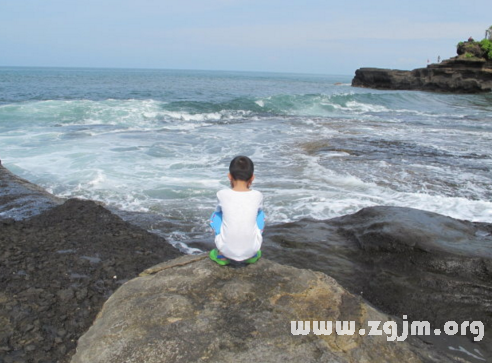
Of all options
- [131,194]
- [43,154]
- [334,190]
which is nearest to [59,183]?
[131,194]

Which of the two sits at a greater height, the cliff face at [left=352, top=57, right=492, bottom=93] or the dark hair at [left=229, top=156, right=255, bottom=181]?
the cliff face at [left=352, top=57, right=492, bottom=93]

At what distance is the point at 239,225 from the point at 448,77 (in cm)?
4776

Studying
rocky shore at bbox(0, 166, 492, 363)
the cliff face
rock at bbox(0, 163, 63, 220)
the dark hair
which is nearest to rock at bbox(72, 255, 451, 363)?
rocky shore at bbox(0, 166, 492, 363)

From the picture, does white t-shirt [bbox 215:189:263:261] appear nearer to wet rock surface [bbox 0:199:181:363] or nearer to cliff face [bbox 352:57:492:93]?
wet rock surface [bbox 0:199:181:363]

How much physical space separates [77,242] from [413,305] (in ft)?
11.2

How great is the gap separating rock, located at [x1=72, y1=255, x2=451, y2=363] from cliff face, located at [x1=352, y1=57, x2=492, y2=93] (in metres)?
46.5

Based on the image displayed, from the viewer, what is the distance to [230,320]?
2.36 m

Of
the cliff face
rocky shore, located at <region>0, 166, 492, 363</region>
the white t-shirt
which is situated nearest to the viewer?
rocky shore, located at <region>0, 166, 492, 363</region>

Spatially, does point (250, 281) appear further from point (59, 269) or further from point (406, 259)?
point (406, 259)

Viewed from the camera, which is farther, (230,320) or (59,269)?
(59,269)

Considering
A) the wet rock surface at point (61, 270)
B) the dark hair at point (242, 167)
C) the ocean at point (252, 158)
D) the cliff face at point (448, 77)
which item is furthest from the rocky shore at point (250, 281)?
the cliff face at point (448, 77)

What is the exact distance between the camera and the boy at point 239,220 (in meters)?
3.04

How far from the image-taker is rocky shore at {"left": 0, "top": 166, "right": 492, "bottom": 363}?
233 centimetres

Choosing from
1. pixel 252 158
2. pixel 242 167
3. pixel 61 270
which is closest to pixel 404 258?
pixel 242 167
